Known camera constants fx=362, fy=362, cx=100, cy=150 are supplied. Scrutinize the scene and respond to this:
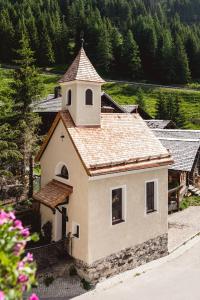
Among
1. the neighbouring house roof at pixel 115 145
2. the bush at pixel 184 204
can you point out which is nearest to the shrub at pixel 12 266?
the neighbouring house roof at pixel 115 145

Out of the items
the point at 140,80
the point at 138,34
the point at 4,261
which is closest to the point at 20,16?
the point at 138,34

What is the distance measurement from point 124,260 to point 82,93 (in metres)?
8.13

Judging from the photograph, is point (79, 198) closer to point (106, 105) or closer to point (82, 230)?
point (82, 230)

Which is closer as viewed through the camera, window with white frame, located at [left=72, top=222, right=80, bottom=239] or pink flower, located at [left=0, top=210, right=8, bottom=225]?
pink flower, located at [left=0, top=210, right=8, bottom=225]

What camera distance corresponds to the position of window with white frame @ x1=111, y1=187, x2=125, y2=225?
55.1 feet

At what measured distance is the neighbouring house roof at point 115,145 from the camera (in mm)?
15869

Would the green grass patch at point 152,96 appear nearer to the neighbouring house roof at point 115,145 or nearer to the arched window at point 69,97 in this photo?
the neighbouring house roof at point 115,145

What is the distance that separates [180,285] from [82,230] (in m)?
4.89

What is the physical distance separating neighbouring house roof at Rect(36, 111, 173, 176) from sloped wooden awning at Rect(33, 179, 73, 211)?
1.93m

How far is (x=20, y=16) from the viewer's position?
11719cm

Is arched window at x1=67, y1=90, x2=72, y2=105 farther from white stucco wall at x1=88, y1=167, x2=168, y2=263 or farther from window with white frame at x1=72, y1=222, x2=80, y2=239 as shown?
window with white frame at x1=72, y1=222, x2=80, y2=239

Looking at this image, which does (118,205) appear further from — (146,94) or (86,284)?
(146,94)

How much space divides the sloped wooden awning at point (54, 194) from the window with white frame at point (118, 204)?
204cm

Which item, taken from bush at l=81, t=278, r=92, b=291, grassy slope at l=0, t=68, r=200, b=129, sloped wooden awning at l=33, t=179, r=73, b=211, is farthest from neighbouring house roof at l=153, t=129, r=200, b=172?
grassy slope at l=0, t=68, r=200, b=129
